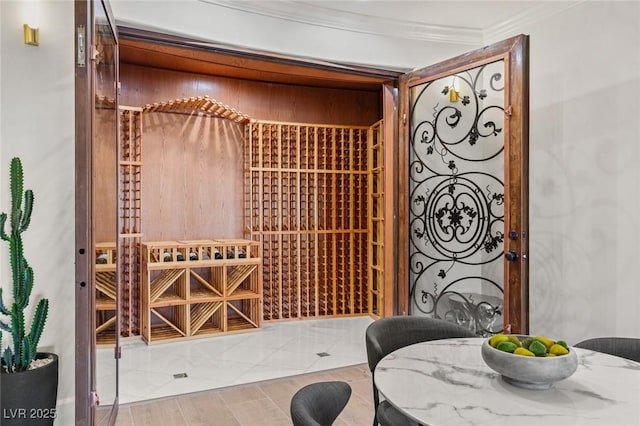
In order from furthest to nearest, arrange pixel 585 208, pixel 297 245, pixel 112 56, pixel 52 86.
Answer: pixel 297 245 → pixel 585 208 → pixel 112 56 → pixel 52 86

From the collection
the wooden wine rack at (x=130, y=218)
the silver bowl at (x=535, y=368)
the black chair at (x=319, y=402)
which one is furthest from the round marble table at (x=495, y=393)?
the wooden wine rack at (x=130, y=218)

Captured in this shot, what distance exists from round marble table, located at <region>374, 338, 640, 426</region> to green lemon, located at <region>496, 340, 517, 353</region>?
0.10 metres

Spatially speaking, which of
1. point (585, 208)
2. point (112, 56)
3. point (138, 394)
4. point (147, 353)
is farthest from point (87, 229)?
point (585, 208)

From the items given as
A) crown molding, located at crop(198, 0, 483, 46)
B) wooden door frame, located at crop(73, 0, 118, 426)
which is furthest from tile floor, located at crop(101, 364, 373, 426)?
crown molding, located at crop(198, 0, 483, 46)

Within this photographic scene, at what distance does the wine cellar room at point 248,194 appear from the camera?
167 inches

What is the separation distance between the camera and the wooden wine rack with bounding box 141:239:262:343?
4184mm

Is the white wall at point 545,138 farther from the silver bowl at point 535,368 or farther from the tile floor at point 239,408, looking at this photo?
the silver bowl at point 535,368

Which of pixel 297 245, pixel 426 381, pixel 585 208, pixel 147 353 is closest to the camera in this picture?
pixel 426 381

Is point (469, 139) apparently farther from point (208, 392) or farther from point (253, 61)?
point (208, 392)

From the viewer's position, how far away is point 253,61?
11.1ft

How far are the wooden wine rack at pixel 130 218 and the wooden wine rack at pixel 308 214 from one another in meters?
1.08

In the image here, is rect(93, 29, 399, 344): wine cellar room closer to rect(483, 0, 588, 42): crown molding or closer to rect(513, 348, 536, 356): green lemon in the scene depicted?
rect(483, 0, 588, 42): crown molding

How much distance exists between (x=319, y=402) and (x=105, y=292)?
131cm

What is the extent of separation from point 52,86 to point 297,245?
3.23 metres
